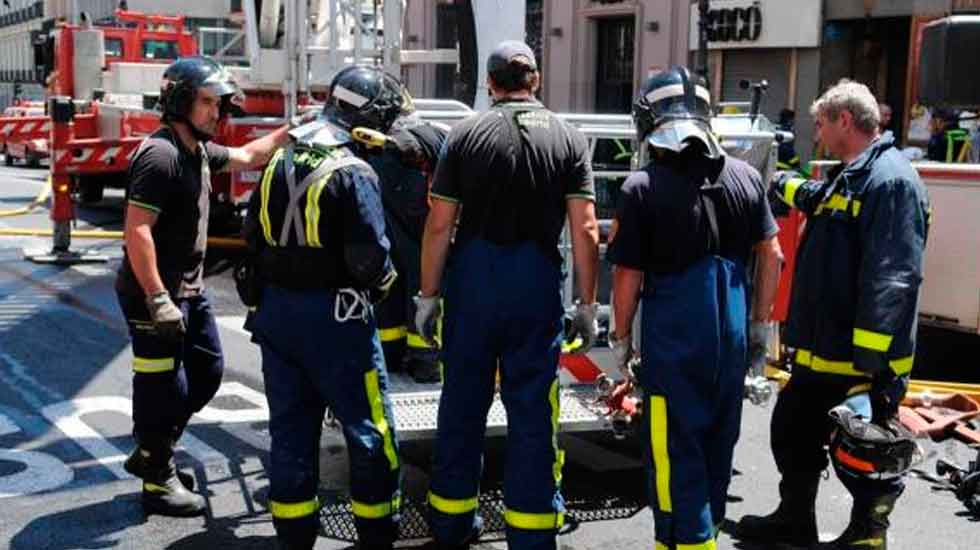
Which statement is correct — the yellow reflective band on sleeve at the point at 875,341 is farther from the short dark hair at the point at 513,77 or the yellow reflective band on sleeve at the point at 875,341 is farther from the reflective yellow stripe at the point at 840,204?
the short dark hair at the point at 513,77

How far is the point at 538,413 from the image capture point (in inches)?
167

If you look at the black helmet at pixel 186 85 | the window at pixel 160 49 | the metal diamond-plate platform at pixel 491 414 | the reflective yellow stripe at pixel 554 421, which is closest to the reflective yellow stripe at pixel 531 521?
the reflective yellow stripe at pixel 554 421

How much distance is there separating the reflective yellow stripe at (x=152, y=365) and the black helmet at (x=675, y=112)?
2208mm

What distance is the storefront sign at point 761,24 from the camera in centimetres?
1973

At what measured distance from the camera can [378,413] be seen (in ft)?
13.9

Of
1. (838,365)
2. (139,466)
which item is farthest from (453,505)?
(838,365)

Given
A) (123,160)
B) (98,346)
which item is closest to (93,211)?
(123,160)

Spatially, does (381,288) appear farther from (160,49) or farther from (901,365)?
(160,49)

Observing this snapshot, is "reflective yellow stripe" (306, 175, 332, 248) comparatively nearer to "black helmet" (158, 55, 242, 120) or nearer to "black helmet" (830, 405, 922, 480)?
"black helmet" (158, 55, 242, 120)

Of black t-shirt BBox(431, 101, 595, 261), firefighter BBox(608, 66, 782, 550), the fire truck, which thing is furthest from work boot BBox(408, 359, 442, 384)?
the fire truck

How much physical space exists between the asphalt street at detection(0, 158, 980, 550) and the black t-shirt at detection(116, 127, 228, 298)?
38.8 inches

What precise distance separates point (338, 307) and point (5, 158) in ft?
83.1

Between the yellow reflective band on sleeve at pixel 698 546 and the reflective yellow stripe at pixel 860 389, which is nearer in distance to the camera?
the yellow reflective band on sleeve at pixel 698 546

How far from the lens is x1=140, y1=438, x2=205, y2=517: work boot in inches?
194
